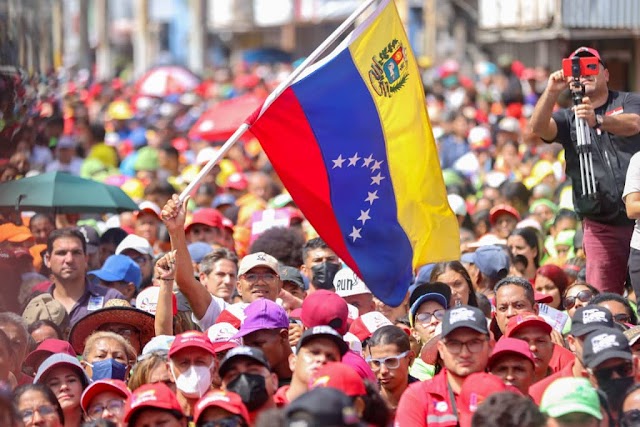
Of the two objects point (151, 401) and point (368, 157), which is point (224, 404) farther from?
point (368, 157)

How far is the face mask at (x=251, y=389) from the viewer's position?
706 centimetres

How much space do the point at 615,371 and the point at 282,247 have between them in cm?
499

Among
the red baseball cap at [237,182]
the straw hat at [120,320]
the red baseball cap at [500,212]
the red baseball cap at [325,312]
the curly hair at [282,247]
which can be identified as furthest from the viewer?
the red baseball cap at [237,182]

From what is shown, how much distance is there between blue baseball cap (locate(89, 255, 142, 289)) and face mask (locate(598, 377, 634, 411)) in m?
4.71

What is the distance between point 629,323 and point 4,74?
25.0ft

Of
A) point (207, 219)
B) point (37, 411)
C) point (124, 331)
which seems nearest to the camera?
point (37, 411)

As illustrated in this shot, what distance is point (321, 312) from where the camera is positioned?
8156 millimetres

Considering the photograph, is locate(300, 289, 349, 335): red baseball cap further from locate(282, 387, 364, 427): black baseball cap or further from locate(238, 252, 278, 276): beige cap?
locate(282, 387, 364, 427): black baseball cap

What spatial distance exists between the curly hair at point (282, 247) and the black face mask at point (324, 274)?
2.21 feet

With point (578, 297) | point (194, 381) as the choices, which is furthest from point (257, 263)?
point (194, 381)

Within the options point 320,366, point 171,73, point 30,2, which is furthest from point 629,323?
point 171,73

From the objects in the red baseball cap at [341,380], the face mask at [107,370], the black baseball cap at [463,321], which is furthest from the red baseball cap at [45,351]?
the red baseball cap at [341,380]

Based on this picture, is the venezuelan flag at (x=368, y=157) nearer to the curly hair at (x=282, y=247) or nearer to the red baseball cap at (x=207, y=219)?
the curly hair at (x=282, y=247)

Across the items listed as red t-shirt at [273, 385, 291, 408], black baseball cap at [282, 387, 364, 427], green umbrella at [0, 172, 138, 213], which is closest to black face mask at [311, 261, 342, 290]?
green umbrella at [0, 172, 138, 213]
